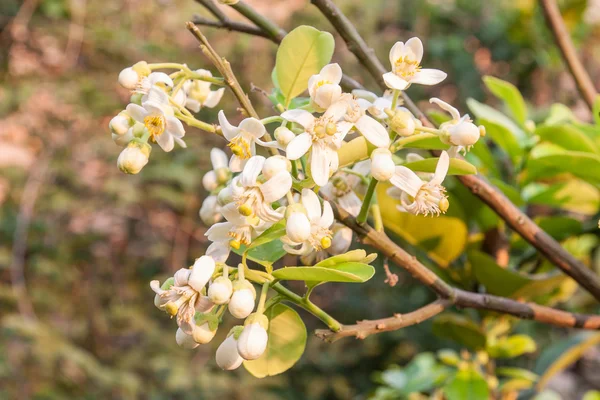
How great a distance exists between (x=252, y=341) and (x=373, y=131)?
115 mm

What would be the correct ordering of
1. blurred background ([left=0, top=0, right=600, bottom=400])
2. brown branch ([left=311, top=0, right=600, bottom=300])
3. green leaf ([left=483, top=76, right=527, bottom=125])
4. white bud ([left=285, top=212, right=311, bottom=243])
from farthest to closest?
blurred background ([left=0, top=0, right=600, bottom=400])
green leaf ([left=483, top=76, right=527, bottom=125])
brown branch ([left=311, top=0, right=600, bottom=300])
white bud ([left=285, top=212, right=311, bottom=243])

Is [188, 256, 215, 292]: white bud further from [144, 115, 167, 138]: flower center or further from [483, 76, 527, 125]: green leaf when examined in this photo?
[483, 76, 527, 125]: green leaf

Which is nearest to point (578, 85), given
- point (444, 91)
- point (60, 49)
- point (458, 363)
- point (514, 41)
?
point (458, 363)

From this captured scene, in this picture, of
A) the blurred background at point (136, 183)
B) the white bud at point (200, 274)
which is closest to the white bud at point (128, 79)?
the white bud at point (200, 274)

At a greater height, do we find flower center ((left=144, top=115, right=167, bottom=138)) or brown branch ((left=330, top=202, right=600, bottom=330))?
brown branch ((left=330, top=202, right=600, bottom=330))

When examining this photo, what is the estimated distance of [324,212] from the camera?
10.8 inches

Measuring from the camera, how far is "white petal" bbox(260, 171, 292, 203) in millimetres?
251

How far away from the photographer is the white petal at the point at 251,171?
0.84 feet

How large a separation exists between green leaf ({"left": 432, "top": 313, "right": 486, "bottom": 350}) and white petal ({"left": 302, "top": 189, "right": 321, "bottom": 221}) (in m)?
0.30

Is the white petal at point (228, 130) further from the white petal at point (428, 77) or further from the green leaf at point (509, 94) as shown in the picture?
the green leaf at point (509, 94)

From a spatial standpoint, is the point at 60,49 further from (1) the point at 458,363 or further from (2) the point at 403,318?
(2) the point at 403,318

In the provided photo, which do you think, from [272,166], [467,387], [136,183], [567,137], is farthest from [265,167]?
[136,183]

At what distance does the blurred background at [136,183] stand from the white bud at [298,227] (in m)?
1.27

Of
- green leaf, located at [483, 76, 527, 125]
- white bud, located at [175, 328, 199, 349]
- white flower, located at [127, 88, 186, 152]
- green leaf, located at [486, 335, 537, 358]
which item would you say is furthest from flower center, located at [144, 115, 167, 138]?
green leaf, located at [486, 335, 537, 358]
